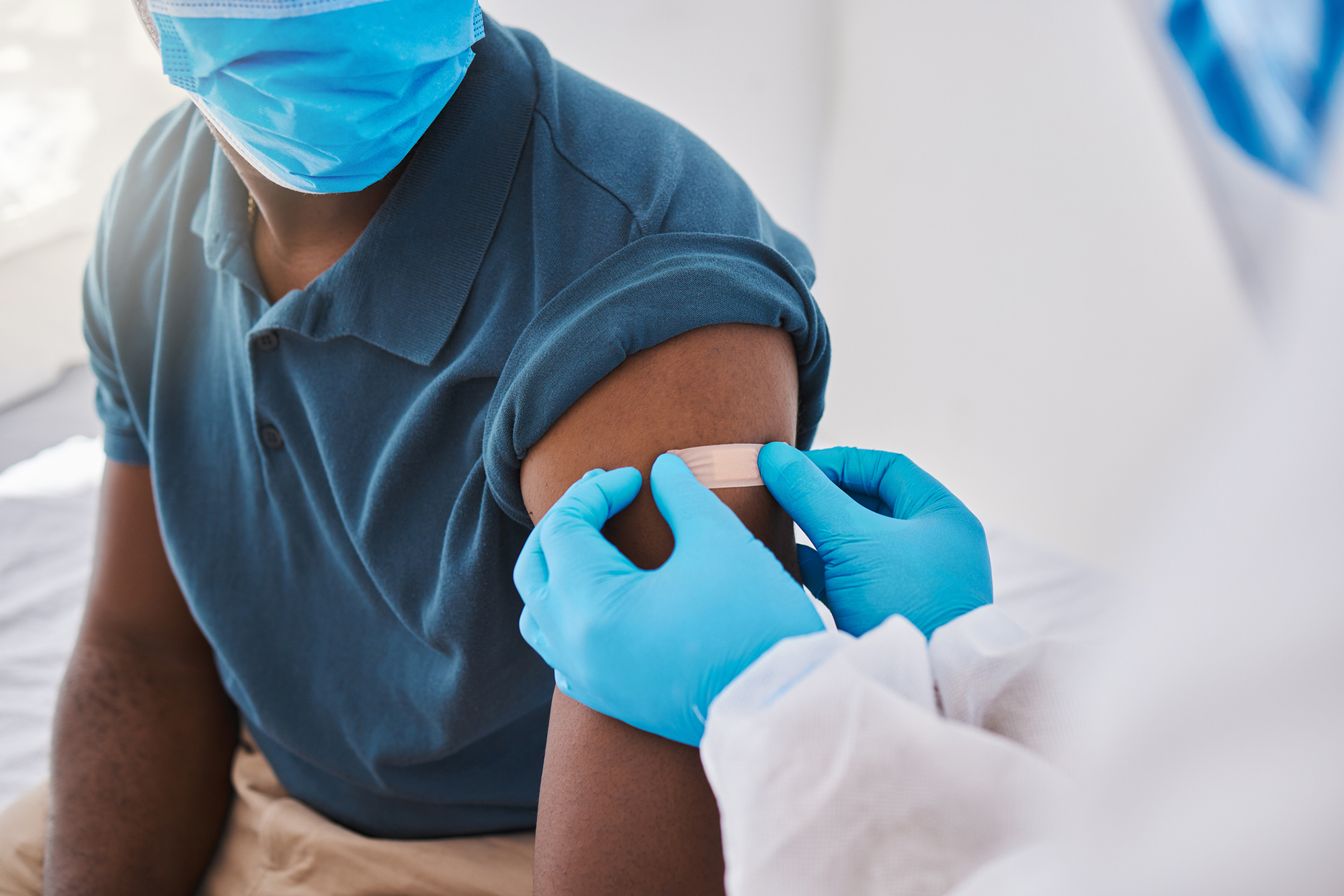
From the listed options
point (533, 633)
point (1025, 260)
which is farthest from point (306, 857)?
point (1025, 260)

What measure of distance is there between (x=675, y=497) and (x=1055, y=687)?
11.2 inches

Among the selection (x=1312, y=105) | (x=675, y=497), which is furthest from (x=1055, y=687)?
(x=1312, y=105)

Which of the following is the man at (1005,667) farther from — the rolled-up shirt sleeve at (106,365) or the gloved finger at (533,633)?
the rolled-up shirt sleeve at (106,365)

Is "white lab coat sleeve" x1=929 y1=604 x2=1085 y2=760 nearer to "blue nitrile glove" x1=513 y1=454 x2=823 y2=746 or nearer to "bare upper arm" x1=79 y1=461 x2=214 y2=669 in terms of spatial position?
"blue nitrile glove" x1=513 y1=454 x2=823 y2=746

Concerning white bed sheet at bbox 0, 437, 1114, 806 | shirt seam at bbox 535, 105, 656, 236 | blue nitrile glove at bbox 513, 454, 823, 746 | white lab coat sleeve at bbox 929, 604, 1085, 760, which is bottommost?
white bed sheet at bbox 0, 437, 1114, 806

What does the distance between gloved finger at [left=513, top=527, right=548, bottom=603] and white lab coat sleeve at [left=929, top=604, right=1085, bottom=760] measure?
0.98 feet

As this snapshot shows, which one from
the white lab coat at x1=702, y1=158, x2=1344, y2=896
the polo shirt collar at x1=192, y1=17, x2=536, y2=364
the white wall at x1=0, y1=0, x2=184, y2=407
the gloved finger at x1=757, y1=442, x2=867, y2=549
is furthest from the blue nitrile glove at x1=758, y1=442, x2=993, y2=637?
the white wall at x1=0, y1=0, x2=184, y2=407

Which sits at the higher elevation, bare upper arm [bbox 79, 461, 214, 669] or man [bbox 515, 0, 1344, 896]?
man [bbox 515, 0, 1344, 896]

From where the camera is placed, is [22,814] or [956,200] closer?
[22,814]

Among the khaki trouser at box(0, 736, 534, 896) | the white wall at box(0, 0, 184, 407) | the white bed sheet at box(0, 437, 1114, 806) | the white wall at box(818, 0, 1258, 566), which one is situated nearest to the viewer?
the khaki trouser at box(0, 736, 534, 896)

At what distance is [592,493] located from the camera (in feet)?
2.02

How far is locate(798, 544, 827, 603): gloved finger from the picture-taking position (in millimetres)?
732

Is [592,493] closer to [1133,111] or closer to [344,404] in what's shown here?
[344,404]

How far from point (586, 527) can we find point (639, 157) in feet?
1.17
